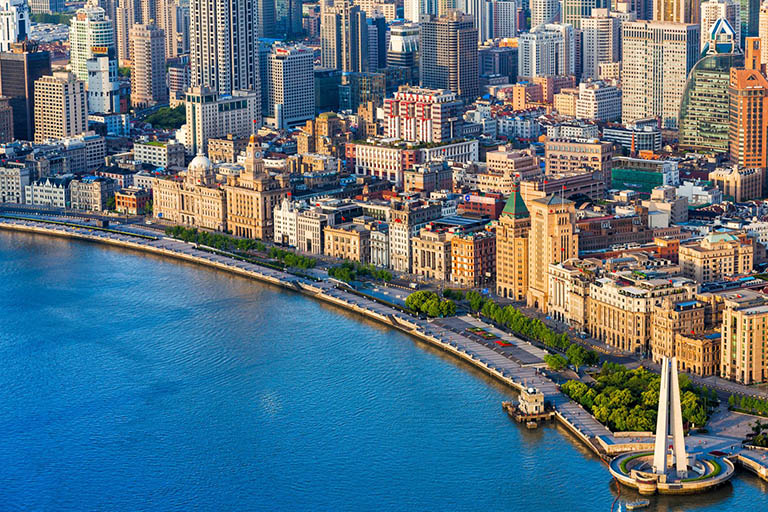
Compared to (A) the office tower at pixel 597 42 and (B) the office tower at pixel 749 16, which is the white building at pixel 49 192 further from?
(B) the office tower at pixel 749 16

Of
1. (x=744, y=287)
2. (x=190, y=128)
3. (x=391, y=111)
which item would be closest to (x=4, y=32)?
(x=190, y=128)

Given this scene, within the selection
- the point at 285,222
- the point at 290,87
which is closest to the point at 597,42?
the point at 290,87

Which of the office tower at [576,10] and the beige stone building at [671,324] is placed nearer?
the beige stone building at [671,324]

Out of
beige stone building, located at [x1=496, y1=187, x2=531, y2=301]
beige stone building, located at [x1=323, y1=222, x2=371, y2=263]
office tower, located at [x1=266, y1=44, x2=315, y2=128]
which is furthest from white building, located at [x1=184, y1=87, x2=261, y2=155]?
beige stone building, located at [x1=496, y1=187, x2=531, y2=301]

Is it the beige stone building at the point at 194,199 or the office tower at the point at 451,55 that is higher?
the office tower at the point at 451,55

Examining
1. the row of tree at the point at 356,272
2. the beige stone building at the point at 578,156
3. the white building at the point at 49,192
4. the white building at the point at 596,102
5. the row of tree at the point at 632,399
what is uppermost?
the white building at the point at 596,102

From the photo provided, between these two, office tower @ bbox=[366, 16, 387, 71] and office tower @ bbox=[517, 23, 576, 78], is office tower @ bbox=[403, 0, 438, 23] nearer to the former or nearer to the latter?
office tower @ bbox=[366, 16, 387, 71]

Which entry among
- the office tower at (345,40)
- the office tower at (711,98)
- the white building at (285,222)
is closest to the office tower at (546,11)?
the office tower at (345,40)
